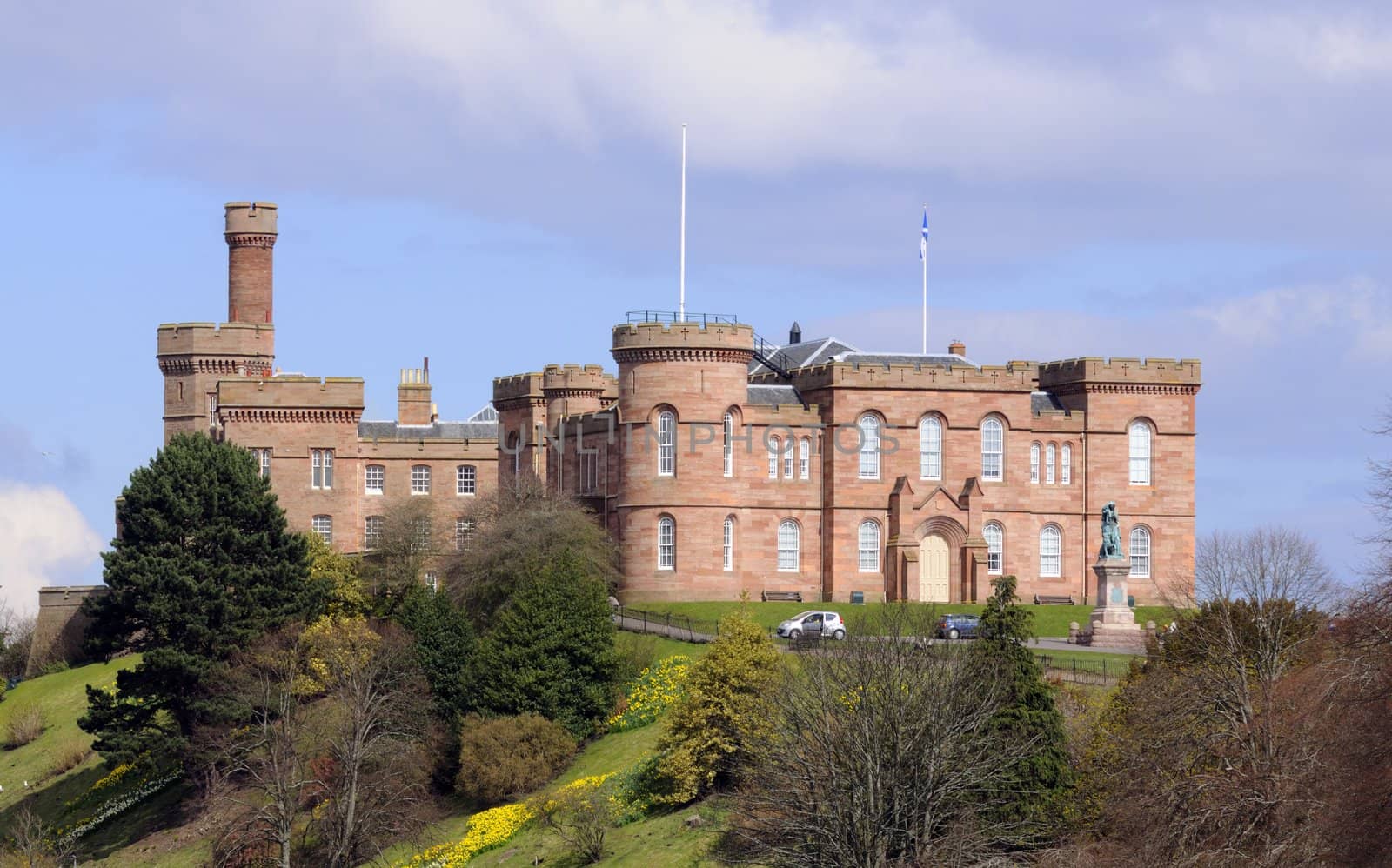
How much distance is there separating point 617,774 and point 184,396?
39.4 metres

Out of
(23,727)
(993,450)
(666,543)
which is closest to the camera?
(666,543)

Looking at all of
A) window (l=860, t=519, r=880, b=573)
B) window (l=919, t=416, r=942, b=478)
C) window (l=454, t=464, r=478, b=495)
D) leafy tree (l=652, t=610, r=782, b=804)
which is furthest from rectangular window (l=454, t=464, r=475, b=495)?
leafy tree (l=652, t=610, r=782, b=804)

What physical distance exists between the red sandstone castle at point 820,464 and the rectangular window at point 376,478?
67 mm

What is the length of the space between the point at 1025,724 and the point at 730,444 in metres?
29.2

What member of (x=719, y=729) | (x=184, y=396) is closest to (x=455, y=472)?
(x=184, y=396)

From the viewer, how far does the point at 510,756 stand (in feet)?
185

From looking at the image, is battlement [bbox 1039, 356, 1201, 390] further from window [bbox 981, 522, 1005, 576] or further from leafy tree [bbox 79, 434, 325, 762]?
leafy tree [bbox 79, 434, 325, 762]

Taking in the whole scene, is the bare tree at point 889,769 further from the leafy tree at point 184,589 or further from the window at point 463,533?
the window at point 463,533

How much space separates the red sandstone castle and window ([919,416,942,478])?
83mm

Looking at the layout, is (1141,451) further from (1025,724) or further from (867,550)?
(1025,724)

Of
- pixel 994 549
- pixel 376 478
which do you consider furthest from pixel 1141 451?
pixel 376 478

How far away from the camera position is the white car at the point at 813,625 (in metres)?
61.4

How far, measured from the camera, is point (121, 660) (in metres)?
80.8

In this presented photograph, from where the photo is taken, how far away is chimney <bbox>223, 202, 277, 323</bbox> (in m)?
89.6
